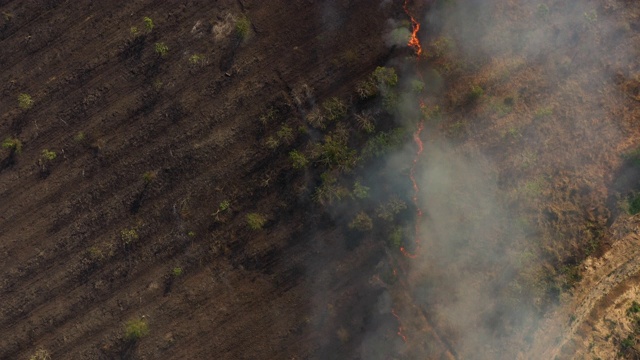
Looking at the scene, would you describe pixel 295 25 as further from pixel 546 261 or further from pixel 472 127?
pixel 546 261

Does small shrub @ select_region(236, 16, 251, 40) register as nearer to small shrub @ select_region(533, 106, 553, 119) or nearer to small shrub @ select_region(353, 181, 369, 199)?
small shrub @ select_region(353, 181, 369, 199)

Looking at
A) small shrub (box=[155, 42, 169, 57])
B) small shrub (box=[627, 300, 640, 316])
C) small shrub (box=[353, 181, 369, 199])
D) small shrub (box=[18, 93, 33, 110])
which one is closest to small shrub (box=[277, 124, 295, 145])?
small shrub (box=[353, 181, 369, 199])

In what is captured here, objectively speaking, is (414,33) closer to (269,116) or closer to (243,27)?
(269,116)

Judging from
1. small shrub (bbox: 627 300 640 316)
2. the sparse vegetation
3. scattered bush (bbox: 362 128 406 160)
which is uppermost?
scattered bush (bbox: 362 128 406 160)

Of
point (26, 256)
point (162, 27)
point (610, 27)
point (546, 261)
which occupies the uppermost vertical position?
point (162, 27)

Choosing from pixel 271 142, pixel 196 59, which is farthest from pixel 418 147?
pixel 196 59

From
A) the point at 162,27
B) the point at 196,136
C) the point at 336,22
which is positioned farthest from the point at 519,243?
the point at 162,27
